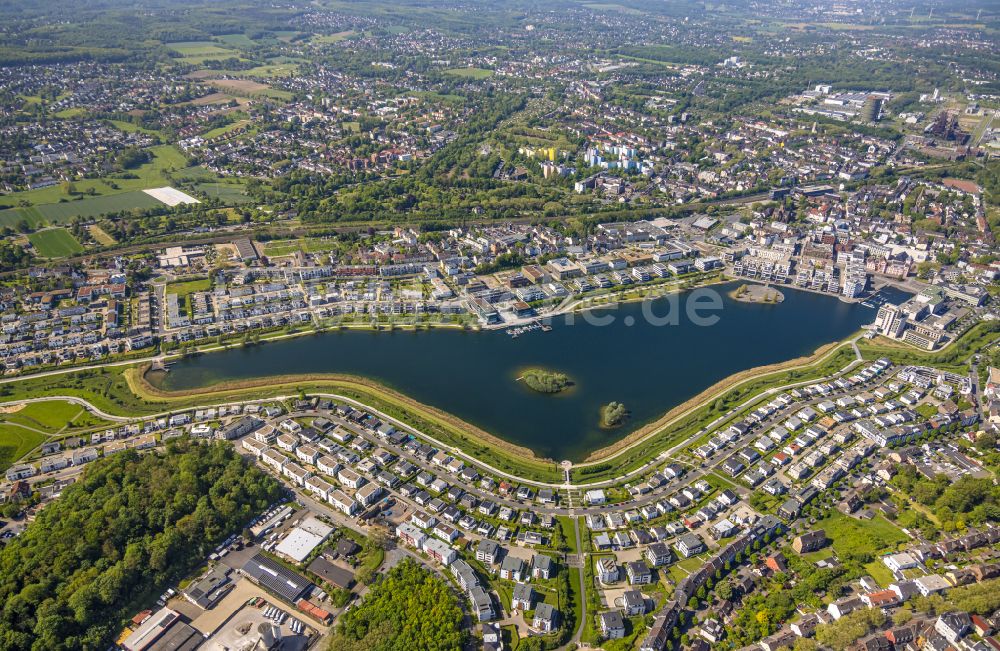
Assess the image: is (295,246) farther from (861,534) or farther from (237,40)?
(237,40)

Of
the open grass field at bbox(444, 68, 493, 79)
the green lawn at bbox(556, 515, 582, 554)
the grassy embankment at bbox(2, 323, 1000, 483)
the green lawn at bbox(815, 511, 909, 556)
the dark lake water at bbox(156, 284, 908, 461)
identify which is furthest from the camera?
the open grass field at bbox(444, 68, 493, 79)

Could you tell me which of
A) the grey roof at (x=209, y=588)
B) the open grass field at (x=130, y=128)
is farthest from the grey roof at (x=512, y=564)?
the open grass field at (x=130, y=128)

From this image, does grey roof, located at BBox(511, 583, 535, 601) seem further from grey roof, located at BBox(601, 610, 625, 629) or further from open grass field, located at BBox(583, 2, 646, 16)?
open grass field, located at BBox(583, 2, 646, 16)

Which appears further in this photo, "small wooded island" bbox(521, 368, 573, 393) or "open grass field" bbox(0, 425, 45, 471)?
"small wooded island" bbox(521, 368, 573, 393)

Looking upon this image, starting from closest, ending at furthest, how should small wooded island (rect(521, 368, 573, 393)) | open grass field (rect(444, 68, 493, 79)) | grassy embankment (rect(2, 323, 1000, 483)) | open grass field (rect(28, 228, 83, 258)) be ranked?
grassy embankment (rect(2, 323, 1000, 483)) < small wooded island (rect(521, 368, 573, 393)) < open grass field (rect(28, 228, 83, 258)) < open grass field (rect(444, 68, 493, 79))

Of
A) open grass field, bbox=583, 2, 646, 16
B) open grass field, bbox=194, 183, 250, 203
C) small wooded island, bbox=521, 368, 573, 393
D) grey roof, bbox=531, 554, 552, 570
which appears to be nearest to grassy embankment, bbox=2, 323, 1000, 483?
grey roof, bbox=531, 554, 552, 570

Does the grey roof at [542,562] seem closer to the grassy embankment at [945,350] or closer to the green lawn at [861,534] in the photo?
the green lawn at [861,534]

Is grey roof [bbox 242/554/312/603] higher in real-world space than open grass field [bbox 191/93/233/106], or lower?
lower
